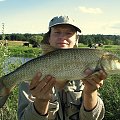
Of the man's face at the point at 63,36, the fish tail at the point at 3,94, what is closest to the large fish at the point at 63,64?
the fish tail at the point at 3,94

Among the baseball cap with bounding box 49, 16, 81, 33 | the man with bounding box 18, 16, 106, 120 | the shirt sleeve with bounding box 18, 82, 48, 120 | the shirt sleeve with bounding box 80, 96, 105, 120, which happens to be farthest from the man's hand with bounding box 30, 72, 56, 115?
the baseball cap with bounding box 49, 16, 81, 33

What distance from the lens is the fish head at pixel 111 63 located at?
3.43 m

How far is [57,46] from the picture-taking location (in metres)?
3.66

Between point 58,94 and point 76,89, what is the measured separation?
0.69 feet

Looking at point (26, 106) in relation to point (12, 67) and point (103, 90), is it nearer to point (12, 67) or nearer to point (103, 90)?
point (12, 67)

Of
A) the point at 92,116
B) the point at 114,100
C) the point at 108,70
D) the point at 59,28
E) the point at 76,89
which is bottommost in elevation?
the point at 114,100

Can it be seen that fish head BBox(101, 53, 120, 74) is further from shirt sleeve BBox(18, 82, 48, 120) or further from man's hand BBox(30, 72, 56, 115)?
shirt sleeve BBox(18, 82, 48, 120)

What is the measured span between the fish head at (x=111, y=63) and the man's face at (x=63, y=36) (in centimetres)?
49

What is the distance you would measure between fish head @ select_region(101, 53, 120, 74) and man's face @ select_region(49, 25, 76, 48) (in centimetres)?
49

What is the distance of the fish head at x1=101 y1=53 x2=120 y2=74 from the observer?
3434 millimetres

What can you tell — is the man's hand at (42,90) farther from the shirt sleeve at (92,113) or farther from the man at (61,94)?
the shirt sleeve at (92,113)

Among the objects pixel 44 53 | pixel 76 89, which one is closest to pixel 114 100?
pixel 76 89

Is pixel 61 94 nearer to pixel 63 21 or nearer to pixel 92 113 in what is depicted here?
pixel 92 113

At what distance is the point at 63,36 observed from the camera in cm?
374
